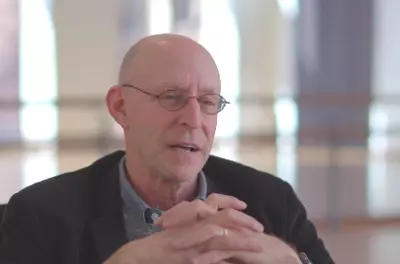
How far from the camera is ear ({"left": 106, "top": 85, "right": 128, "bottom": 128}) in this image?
5.43 feet

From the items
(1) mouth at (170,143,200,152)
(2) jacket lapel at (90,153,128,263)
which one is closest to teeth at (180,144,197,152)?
(1) mouth at (170,143,200,152)

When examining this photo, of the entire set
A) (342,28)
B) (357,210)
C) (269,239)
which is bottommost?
(357,210)

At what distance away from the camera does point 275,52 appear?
931cm

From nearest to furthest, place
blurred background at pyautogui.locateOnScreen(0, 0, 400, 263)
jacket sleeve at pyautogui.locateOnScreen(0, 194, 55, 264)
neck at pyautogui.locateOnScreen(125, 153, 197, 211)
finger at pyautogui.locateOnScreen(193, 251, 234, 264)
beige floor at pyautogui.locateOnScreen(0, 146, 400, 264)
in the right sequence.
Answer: finger at pyautogui.locateOnScreen(193, 251, 234, 264)
jacket sleeve at pyautogui.locateOnScreen(0, 194, 55, 264)
neck at pyautogui.locateOnScreen(125, 153, 197, 211)
beige floor at pyautogui.locateOnScreen(0, 146, 400, 264)
blurred background at pyautogui.locateOnScreen(0, 0, 400, 263)

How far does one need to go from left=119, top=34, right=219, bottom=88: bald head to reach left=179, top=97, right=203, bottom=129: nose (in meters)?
0.08

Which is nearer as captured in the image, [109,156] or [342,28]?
[109,156]

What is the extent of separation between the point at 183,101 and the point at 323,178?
569 centimetres

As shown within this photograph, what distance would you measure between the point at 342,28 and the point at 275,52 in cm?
93

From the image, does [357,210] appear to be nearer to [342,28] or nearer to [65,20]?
[342,28]

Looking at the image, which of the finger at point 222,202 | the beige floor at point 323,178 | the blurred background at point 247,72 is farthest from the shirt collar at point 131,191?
the blurred background at point 247,72

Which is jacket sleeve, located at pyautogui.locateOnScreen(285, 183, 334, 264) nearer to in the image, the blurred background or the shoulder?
the shoulder

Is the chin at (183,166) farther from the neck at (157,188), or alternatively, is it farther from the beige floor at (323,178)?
the beige floor at (323,178)

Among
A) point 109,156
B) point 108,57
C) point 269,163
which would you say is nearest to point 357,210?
point 269,163

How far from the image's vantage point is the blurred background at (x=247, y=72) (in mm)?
8516
